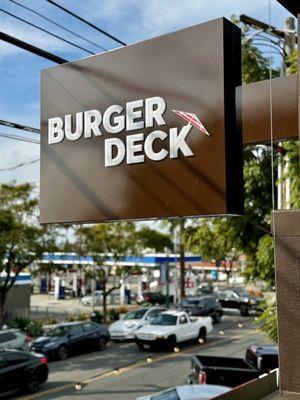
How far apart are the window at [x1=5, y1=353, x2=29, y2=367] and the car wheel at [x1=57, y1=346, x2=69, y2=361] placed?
545 cm

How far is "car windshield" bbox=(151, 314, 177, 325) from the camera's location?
981 inches

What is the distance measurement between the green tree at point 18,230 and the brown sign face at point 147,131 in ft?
63.0

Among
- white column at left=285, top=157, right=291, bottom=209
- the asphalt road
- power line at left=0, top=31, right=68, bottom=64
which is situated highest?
power line at left=0, top=31, right=68, bottom=64

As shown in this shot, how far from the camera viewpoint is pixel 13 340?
21000 mm

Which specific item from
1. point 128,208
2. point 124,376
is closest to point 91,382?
point 124,376

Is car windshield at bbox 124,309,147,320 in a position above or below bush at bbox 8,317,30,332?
above

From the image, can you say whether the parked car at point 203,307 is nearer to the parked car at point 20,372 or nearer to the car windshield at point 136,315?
the car windshield at point 136,315

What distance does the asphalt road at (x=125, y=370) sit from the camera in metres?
15.9

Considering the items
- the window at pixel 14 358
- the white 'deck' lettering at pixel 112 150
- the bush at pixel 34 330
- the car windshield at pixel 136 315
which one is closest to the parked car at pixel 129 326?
the car windshield at pixel 136 315

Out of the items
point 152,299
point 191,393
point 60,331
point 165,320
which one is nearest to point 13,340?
point 60,331

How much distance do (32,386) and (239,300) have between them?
24.6 meters

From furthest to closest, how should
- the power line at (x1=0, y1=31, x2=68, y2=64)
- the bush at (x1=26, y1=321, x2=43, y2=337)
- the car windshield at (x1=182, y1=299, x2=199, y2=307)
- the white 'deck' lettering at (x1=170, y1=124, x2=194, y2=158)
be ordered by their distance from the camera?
the car windshield at (x1=182, y1=299, x2=199, y2=307) < the bush at (x1=26, y1=321, x2=43, y2=337) < the power line at (x1=0, y1=31, x2=68, y2=64) < the white 'deck' lettering at (x1=170, y1=124, x2=194, y2=158)

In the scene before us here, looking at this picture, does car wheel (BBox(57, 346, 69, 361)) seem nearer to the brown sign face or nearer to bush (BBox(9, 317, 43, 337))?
bush (BBox(9, 317, 43, 337))

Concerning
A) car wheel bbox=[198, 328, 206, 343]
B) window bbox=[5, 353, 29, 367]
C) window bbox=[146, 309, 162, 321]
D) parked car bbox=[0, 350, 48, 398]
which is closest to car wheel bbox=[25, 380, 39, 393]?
parked car bbox=[0, 350, 48, 398]
